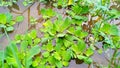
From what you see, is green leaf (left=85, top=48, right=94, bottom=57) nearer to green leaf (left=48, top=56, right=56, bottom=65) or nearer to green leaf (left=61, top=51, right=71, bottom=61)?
green leaf (left=61, top=51, right=71, bottom=61)

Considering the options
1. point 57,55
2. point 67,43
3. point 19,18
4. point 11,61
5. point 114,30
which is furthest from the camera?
point 19,18

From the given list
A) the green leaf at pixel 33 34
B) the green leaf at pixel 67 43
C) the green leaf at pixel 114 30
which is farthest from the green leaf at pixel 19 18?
the green leaf at pixel 114 30

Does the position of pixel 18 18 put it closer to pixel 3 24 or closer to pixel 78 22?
pixel 3 24

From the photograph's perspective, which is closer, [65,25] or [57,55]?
[57,55]

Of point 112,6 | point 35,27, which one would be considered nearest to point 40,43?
point 35,27

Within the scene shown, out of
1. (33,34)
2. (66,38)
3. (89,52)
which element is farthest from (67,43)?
(33,34)

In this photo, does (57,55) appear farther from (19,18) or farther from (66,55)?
(19,18)

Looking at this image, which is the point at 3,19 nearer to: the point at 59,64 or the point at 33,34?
the point at 33,34

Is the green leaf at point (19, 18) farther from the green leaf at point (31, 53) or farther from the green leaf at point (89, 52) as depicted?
the green leaf at point (89, 52)

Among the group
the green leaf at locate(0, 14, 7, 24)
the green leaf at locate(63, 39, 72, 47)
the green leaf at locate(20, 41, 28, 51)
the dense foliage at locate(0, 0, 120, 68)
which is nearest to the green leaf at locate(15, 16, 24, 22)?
the dense foliage at locate(0, 0, 120, 68)

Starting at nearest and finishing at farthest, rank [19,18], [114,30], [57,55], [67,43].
→ [57,55], [67,43], [114,30], [19,18]

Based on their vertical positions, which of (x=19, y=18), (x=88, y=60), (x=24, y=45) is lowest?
(x=88, y=60)

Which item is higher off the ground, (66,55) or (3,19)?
(3,19)
